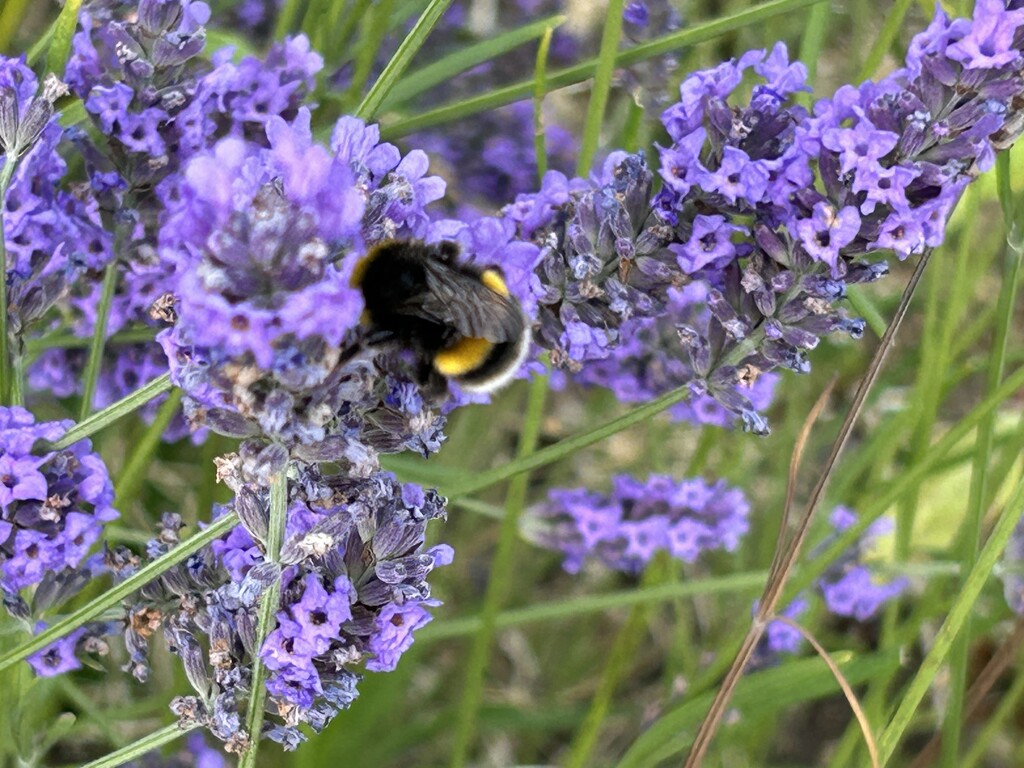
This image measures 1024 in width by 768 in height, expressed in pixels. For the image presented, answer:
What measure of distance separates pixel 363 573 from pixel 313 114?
3.31 ft

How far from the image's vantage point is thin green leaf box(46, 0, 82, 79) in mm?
Result: 1340

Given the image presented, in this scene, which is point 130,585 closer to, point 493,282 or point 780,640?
point 493,282

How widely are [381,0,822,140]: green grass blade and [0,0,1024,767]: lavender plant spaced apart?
31mm

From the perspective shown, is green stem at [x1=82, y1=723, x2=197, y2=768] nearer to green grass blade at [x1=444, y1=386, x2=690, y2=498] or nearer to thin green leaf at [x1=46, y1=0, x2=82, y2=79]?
green grass blade at [x1=444, y1=386, x2=690, y2=498]

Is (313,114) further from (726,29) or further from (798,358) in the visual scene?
(798,358)

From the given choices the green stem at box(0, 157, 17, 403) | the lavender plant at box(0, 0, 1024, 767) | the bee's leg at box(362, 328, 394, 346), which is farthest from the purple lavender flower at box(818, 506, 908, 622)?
the green stem at box(0, 157, 17, 403)

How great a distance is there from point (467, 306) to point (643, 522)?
0.99 metres

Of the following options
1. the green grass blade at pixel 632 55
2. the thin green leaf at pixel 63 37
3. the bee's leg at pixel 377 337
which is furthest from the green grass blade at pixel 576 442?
the thin green leaf at pixel 63 37

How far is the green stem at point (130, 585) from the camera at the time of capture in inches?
44.1

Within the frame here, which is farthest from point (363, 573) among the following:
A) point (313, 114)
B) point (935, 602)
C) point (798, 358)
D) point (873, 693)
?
point (935, 602)

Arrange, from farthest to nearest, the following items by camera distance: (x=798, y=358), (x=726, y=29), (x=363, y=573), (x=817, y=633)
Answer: (x=817, y=633) < (x=726, y=29) < (x=798, y=358) < (x=363, y=573)

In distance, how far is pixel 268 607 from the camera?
1098 millimetres

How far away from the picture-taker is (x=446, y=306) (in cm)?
124

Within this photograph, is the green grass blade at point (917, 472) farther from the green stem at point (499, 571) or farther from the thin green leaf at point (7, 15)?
the thin green leaf at point (7, 15)
